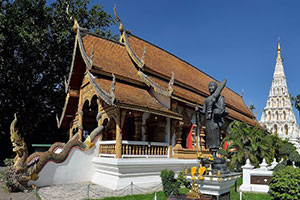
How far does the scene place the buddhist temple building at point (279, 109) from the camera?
43969mm

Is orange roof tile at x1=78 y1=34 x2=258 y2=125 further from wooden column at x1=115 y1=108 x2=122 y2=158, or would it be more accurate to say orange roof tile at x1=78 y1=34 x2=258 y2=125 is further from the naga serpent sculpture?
the naga serpent sculpture

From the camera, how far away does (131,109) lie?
366 inches

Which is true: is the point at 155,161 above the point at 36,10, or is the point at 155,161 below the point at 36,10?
below

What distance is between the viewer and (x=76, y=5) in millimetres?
22438

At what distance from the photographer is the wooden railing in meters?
9.70

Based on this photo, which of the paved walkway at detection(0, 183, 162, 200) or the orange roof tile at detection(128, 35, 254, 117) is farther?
the orange roof tile at detection(128, 35, 254, 117)

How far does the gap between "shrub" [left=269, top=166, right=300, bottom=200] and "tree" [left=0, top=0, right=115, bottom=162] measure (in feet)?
53.6

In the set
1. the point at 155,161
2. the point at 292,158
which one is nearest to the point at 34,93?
the point at 155,161

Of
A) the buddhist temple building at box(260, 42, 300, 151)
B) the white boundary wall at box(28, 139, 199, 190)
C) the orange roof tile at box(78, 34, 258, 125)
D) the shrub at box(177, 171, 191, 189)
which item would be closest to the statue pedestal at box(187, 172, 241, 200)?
the shrub at box(177, 171, 191, 189)

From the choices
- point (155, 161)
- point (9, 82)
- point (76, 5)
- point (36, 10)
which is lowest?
point (155, 161)

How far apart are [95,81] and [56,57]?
12.5m

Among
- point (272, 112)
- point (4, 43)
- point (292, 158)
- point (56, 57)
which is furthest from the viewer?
point (272, 112)

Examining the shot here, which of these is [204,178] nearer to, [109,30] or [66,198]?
[66,198]

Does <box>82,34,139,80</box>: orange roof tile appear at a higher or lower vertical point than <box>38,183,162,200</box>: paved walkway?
higher
